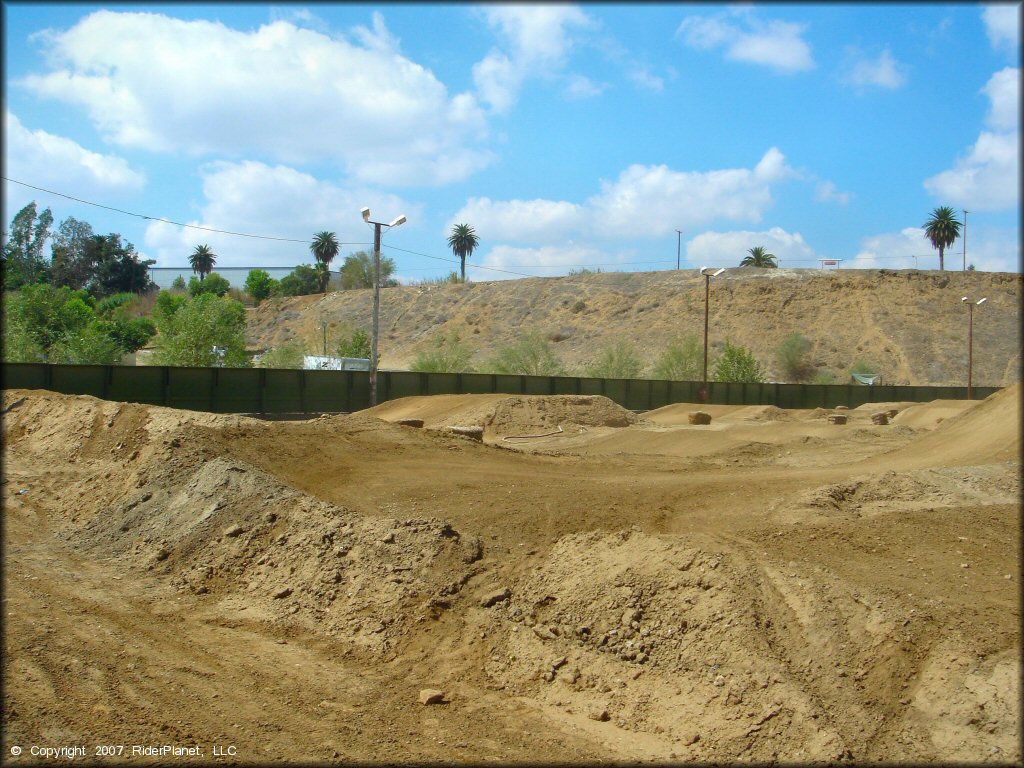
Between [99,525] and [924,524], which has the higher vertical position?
[924,524]

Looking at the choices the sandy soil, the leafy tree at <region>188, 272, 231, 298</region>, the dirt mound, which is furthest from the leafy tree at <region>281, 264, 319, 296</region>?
the sandy soil

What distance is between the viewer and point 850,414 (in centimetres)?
4341

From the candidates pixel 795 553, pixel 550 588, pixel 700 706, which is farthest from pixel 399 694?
pixel 795 553

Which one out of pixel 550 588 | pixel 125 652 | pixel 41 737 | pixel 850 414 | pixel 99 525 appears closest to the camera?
pixel 41 737

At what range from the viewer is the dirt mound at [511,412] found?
30.2 m

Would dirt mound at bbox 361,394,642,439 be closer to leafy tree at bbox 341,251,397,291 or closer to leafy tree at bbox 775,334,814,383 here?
leafy tree at bbox 775,334,814,383

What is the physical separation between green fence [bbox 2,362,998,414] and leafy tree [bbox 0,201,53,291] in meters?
3.81

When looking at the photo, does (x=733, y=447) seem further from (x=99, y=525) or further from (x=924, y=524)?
(x=99, y=525)

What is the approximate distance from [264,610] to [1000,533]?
8.46m

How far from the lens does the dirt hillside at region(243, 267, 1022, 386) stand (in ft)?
254

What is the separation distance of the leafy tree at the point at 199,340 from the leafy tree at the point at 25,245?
1579 cm

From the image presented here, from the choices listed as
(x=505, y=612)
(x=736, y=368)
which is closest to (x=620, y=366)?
(x=736, y=368)

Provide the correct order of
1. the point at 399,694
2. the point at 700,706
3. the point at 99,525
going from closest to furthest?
the point at 700,706, the point at 399,694, the point at 99,525

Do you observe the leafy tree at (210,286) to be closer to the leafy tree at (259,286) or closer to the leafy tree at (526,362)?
the leafy tree at (259,286)
